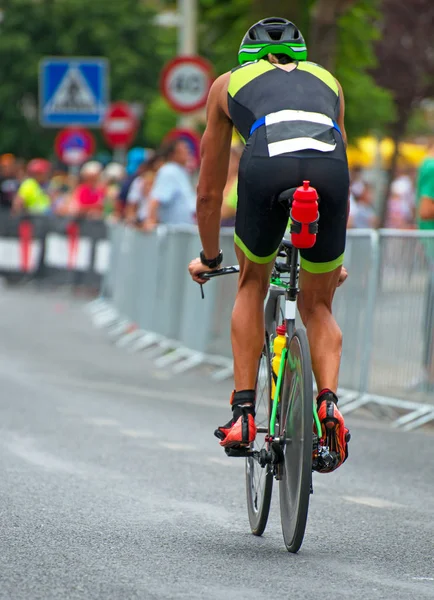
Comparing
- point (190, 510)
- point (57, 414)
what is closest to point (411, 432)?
point (57, 414)

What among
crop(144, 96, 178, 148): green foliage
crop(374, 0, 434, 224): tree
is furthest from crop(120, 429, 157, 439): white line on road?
crop(144, 96, 178, 148): green foliage

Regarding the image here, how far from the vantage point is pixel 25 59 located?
211ft

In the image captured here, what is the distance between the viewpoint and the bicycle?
553cm

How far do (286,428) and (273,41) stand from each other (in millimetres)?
1454

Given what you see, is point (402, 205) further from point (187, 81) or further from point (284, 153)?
point (284, 153)

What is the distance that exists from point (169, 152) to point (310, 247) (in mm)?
10241

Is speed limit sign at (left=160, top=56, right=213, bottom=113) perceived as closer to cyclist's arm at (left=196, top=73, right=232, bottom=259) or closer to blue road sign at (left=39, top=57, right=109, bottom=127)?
blue road sign at (left=39, top=57, right=109, bottom=127)

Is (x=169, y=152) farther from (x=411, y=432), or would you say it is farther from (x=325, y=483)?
(x=325, y=483)

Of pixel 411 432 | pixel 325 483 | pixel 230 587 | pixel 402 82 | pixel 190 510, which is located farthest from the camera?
pixel 402 82

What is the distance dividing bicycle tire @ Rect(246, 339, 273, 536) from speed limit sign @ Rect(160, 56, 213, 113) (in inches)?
515

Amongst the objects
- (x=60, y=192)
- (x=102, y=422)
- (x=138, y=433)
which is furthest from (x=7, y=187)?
(x=138, y=433)

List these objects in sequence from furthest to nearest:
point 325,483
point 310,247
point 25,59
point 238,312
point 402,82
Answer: point 25,59, point 402,82, point 325,483, point 238,312, point 310,247

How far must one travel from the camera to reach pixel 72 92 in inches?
920

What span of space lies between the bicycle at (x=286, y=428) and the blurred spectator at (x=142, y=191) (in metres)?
10.2
